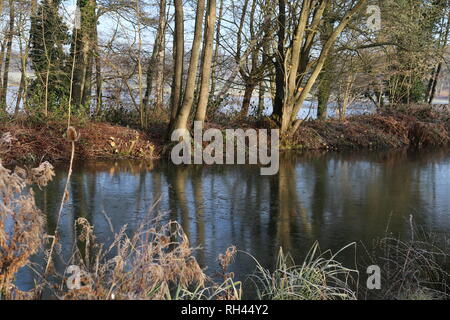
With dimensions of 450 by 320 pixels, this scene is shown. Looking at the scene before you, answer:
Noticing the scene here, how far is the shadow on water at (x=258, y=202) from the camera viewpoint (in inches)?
324

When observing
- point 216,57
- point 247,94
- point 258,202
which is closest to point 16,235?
point 258,202

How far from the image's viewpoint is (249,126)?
63.8 feet

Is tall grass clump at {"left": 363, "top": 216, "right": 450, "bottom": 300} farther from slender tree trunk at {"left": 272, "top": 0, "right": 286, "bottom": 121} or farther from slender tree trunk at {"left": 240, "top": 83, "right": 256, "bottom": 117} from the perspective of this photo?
slender tree trunk at {"left": 240, "top": 83, "right": 256, "bottom": 117}

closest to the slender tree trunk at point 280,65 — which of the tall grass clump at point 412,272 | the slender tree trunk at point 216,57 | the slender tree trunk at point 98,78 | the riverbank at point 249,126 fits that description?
the riverbank at point 249,126

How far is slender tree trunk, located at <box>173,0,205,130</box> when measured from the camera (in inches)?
639

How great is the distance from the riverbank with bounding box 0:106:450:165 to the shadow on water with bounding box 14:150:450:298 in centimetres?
102

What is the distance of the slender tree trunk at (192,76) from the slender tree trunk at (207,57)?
7.8 inches

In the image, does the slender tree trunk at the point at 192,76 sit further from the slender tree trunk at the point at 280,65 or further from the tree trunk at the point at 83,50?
the slender tree trunk at the point at 280,65

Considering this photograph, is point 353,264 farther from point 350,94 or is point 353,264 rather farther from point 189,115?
point 350,94

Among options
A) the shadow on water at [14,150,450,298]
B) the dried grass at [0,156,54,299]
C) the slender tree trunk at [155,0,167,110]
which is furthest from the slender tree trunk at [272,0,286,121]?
the dried grass at [0,156,54,299]

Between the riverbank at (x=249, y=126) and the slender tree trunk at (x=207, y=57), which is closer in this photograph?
the riverbank at (x=249, y=126)

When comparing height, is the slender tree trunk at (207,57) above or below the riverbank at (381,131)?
above
